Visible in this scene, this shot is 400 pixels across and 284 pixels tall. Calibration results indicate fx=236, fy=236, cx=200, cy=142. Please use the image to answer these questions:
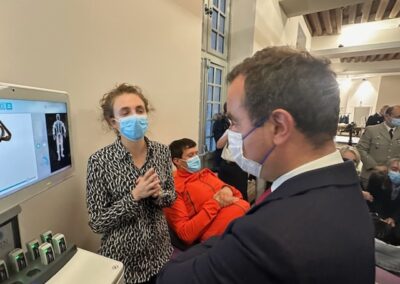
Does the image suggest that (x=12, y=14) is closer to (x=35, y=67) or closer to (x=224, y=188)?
(x=35, y=67)

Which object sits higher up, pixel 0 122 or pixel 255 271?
pixel 0 122

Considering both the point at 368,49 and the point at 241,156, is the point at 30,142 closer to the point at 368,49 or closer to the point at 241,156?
the point at 241,156

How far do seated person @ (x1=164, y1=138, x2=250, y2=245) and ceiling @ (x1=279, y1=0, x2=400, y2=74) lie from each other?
3605 mm

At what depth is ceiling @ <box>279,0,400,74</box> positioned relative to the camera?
409 centimetres

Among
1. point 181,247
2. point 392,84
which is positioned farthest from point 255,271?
point 392,84

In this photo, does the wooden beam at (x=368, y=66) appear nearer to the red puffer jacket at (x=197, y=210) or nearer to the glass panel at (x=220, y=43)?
the glass panel at (x=220, y=43)

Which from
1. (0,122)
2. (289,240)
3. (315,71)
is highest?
(315,71)

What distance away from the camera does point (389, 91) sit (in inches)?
424

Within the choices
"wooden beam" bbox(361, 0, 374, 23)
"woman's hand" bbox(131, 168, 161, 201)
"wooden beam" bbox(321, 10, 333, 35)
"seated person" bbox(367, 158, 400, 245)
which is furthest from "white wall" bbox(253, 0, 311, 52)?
"woman's hand" bbox(131, 168, 161, 201)

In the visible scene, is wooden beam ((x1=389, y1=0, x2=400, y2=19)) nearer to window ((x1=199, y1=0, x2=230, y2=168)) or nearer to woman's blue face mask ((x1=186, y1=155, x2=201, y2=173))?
window ((x1=199, y1=0, x2=230, y2=168))

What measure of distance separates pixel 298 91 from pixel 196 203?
50.3 inches

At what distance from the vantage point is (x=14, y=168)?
70 cm

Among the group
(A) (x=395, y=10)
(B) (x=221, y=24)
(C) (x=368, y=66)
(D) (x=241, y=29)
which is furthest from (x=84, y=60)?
(C) (x=368, y=66)

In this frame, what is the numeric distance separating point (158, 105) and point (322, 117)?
1.55 metres
